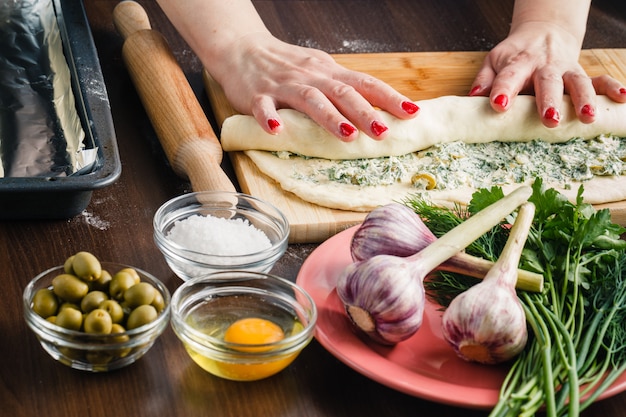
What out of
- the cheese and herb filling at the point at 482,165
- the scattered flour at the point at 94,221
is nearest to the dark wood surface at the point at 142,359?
the scattered flour at the point at 94,221

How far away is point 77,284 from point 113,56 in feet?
3.45

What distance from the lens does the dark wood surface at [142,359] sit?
107 centimetres

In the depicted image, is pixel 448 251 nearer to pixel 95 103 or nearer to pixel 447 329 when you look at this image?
pixel 447 329

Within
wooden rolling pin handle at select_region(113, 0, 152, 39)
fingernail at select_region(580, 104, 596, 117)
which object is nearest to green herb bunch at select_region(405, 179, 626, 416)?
fingernail at select_region(580, 104, 596, 117)

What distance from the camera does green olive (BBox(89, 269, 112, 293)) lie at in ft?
3.59

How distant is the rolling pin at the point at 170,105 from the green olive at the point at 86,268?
1.36ft

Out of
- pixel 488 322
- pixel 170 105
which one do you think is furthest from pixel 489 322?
pixel 170 105

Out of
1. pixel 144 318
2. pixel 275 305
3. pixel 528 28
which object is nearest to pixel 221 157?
pixel 275 305

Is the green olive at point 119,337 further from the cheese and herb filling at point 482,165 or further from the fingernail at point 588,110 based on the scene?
the fingernail at point 588,110

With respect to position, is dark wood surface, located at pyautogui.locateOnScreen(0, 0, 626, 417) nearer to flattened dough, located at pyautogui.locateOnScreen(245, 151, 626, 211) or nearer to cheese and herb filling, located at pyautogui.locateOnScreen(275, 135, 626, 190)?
flattened dough, located at pyautogui.locateOnScreen(245, 151, 626, 211)

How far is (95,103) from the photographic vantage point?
1.49 metres

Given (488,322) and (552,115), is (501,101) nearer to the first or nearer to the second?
(552,115)

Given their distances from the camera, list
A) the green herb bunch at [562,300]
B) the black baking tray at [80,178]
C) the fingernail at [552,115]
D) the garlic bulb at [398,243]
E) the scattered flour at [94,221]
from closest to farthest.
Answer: the green herb bunch at [562,300] < the garlic bulb at [398,243] < the black baking tray at [80,178] < the scattered flour at [94,221] < the fingernail at [552,115]

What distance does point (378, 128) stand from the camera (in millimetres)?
1585
